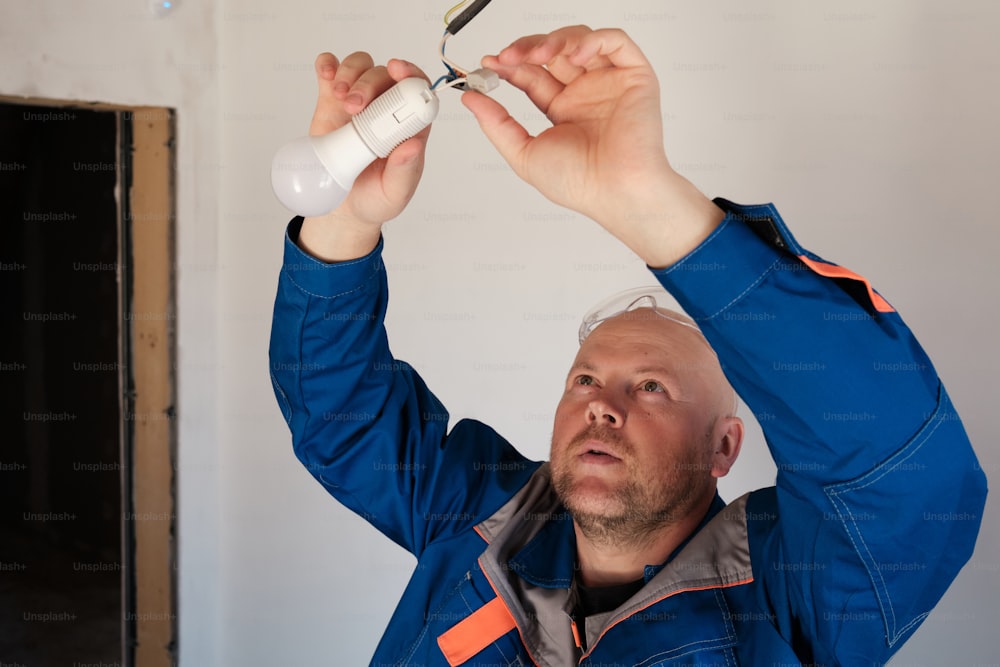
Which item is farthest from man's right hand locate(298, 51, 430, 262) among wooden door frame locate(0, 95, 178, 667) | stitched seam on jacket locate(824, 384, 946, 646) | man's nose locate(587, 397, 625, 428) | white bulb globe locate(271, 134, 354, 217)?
wooden door frame locate(0, 95, 178, 667)

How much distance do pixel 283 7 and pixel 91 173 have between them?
1451 millimetres

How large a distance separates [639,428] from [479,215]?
1.19m

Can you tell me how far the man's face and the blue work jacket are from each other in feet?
0.31

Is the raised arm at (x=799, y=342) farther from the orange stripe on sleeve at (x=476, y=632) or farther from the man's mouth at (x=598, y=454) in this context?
the orange stripe on sleeve at (x=476, y=632)

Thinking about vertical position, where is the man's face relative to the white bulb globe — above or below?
below

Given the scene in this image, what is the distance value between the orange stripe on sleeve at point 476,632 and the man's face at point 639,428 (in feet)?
0.59

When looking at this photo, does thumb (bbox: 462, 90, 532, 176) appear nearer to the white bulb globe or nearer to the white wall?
the white bulb globe

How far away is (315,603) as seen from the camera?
2.72 meters

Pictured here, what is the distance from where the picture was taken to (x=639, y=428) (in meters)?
1.46

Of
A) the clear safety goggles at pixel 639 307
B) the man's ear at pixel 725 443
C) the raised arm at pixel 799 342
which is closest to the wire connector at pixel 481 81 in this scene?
the raised arm at pixel 799 342

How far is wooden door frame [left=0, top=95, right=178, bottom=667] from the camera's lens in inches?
105

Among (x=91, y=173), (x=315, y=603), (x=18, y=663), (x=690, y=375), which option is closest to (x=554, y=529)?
(x=690, y=375)

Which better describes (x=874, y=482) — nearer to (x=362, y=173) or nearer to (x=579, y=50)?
(x=579, y=50)

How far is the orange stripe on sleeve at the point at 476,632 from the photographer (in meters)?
1.43
